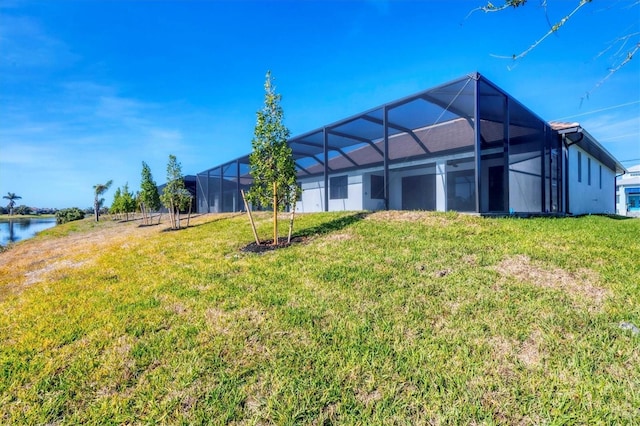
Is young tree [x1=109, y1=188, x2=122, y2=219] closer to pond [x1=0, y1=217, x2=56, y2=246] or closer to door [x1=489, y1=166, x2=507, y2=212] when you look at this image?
pond [x1=0, y1=217, x2=56, y2=246]

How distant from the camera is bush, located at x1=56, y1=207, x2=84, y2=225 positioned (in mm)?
32688

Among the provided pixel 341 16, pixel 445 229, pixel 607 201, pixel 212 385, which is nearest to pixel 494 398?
pixel 212 385

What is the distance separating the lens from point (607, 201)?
1841cm

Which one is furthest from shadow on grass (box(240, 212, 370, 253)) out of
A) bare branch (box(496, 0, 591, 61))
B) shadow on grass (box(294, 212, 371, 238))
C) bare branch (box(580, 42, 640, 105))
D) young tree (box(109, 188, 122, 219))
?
young tree (box(109, 188, 122, 219))

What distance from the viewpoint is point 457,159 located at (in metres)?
12.2

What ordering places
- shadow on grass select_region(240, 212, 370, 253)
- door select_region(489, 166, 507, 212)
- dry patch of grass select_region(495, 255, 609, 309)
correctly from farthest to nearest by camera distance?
door select_region(489, 166, 507, 212), shadow on grass select_region(240, 212, 370, 253), dry patch of grass select_region(495, 255, 609, 309)

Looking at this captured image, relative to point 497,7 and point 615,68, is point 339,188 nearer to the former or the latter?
point 497,7

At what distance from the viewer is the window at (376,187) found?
15773 mm

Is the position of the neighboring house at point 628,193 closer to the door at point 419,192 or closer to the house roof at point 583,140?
the house roof at point 583,140

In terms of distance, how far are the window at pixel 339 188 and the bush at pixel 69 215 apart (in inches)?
1250

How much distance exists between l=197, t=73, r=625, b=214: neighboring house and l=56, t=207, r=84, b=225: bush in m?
26.1

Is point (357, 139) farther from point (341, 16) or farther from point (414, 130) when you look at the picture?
point (341, 16)

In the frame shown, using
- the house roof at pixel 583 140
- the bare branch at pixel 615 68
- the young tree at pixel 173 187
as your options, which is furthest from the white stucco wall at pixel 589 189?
the young tree at pixel 173 187

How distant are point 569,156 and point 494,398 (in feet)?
47.2
